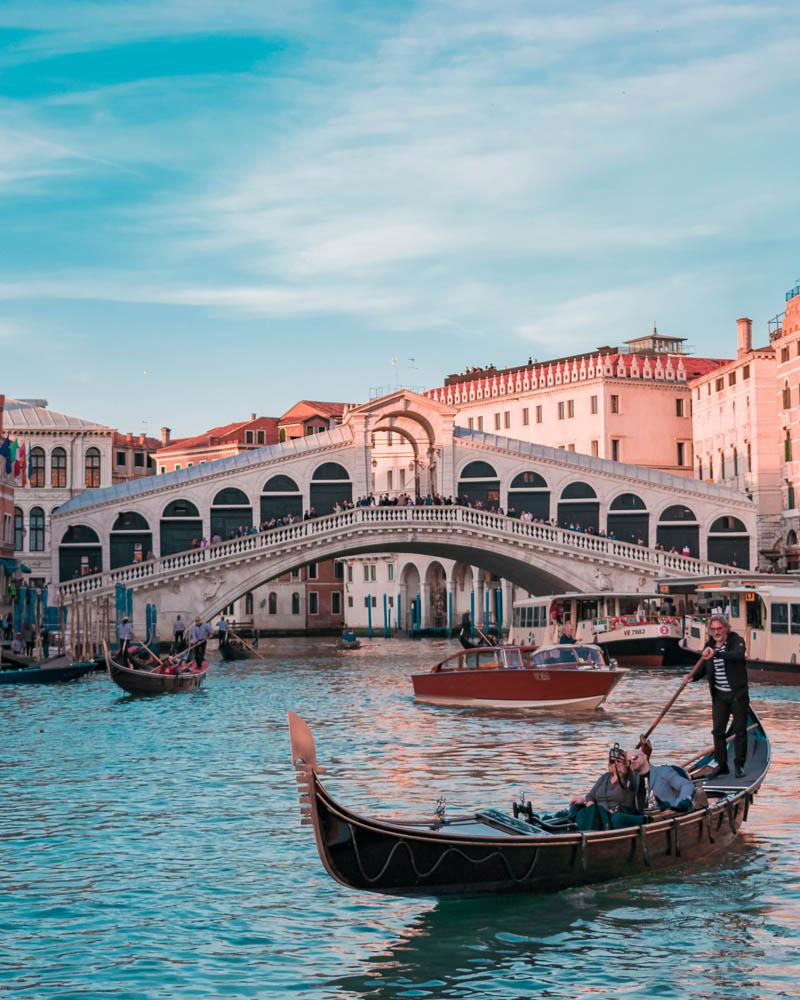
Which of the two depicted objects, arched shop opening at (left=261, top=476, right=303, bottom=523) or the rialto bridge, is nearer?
the rialto bridge

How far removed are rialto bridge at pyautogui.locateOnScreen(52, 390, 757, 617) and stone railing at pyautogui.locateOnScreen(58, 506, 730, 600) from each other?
0.13ft

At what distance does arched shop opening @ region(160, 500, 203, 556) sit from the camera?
1828 inches

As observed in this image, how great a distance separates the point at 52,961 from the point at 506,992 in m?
2.64

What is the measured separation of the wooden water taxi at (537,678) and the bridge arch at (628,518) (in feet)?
81.0

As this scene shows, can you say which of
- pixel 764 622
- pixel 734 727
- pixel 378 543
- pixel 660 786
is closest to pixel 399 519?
pixel 378 543

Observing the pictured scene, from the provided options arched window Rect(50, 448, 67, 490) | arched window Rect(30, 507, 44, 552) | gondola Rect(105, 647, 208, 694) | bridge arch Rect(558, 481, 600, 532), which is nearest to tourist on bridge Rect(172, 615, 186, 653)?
gondola Rect(105, 647, 208, 694)

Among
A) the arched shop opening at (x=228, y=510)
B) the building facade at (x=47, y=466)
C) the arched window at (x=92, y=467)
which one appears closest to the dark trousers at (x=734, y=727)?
the arched shop opening at (x=228, y=510)

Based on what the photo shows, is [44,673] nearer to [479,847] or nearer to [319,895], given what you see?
[319,895]

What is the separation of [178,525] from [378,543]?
6498 mm

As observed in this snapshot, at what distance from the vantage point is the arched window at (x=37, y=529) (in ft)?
187

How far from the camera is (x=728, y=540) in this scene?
48438 millimetres

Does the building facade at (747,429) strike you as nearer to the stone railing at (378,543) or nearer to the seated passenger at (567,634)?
the stone railing at (378,543)

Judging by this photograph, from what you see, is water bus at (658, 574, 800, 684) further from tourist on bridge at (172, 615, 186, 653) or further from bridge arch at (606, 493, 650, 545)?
bridge arch at (606, 493, 650, 545)

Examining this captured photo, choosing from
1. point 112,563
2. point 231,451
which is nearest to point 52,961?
point 112,563
